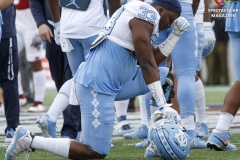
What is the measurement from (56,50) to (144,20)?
2.06 metres

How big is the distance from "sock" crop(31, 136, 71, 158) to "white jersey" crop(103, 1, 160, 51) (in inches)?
33.2

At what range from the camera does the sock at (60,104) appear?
7.14 m

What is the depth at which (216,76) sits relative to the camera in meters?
22.3

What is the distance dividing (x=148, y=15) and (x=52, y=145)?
1.16 m

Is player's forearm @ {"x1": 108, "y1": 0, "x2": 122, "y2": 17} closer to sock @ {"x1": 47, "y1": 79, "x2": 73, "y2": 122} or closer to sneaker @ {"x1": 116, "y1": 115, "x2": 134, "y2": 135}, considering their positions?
sock @ {"x1": 47, "y1": 79, "x2": 73, "y2": 122}

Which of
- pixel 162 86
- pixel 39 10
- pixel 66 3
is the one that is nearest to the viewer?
Answer: pixel 162 86

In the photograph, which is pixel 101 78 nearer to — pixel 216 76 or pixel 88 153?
pixel 88 153

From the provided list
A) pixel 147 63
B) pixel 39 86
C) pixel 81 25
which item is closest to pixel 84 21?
pixel 81 25

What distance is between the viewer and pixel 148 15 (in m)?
6.19

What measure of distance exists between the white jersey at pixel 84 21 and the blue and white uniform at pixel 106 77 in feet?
2.55

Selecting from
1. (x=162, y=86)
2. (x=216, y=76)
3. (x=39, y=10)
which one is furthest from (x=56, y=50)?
(x=216, y=76)

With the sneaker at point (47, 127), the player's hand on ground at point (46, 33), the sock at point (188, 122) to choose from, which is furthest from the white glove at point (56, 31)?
the sock at point (188, 122)

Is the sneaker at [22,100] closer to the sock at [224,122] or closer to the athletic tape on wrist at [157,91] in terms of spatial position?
the sock at [224,122]

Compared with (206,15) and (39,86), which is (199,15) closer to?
(206,15)
